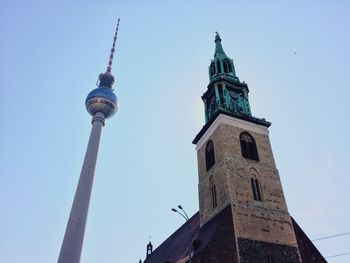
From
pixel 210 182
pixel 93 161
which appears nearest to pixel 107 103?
pixel 93 161

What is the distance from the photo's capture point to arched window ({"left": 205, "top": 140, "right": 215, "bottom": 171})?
29031 millimetres

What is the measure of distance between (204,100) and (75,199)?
25309 mm

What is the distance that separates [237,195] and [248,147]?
19.1 ft

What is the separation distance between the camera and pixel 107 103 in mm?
60125

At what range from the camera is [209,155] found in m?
29.8

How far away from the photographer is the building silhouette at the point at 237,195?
21781 mm

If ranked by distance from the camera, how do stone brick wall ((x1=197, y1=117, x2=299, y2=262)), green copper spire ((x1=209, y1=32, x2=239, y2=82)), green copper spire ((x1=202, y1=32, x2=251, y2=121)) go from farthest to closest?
1. green copper spire ((x1=209, y1=32, x2=239, y2=82))
2. green copper spire ((x1=202, y1=32, x2=251, y2=121))
3. stone brick wall ((x1=197, y1=117, x2=299, y2=262))

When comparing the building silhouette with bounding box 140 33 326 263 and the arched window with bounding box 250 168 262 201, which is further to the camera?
the arched window with bounding box 250 168 262 201

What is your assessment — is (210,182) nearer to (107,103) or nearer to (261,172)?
(261,172)

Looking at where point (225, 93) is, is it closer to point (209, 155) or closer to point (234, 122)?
point (234, 122)

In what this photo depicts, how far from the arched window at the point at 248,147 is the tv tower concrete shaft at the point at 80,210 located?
27.2m

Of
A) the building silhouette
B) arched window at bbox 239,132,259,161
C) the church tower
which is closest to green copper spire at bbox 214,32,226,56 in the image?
the church tower

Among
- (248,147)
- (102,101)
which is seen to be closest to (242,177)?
(248,147)

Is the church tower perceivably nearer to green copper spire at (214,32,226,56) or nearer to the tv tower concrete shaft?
green copper spire at (214,32,226,56)
